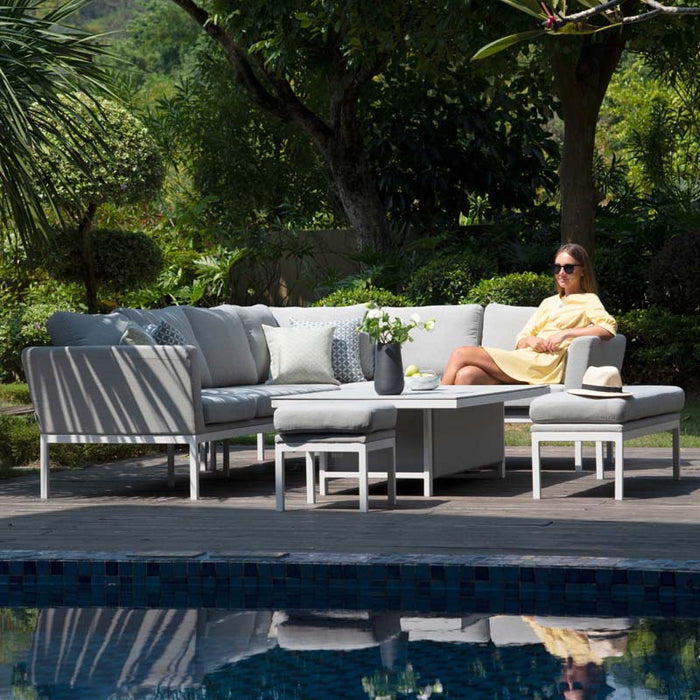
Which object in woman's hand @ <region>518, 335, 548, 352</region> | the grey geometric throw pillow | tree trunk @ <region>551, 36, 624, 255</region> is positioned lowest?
woman's hand @ <region>518, 335, 548, 352</region>

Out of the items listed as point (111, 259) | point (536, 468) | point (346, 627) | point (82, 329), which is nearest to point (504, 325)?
point (536, 468)

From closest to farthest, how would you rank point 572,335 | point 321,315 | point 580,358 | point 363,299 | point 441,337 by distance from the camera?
point 580,358
point 572,335
point 441,337
point 321,315
point 363,299

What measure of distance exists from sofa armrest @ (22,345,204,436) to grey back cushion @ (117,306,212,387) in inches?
26.8

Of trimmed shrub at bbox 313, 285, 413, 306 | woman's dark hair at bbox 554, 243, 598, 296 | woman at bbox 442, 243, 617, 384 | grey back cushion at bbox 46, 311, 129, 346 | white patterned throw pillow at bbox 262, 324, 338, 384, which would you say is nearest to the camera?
grey back cushion at bbox 46, 311, 129, 346

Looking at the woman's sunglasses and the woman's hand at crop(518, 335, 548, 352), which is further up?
the woman's sunglasses

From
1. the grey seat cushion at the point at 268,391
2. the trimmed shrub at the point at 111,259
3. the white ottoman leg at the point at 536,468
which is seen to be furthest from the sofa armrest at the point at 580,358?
the trimmed shrub at the point at 111,259

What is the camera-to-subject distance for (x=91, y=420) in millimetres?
6898

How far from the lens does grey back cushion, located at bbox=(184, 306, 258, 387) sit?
8031 mm

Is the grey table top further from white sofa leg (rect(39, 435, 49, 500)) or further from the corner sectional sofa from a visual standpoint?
white sofa leg (rect(39, 435, 49, 500))

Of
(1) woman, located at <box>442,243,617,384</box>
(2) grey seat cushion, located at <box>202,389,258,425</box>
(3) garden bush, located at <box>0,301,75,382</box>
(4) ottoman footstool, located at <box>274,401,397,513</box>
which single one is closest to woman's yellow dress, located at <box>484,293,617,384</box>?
(1) woman, located at <box>442,243,617,384</box>

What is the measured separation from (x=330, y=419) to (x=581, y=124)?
276 inches

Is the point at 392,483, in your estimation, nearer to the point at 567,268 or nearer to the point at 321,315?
the point at 567,268

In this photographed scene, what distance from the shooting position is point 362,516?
240 inches

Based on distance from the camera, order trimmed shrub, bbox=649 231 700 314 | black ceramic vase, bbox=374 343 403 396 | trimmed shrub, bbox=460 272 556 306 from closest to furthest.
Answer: black ceramic vase, bbox=374 343 403 396
trimmed shrub, bbox=460 272 556 306
trimmed shrub, bbox=649 231 700 314
